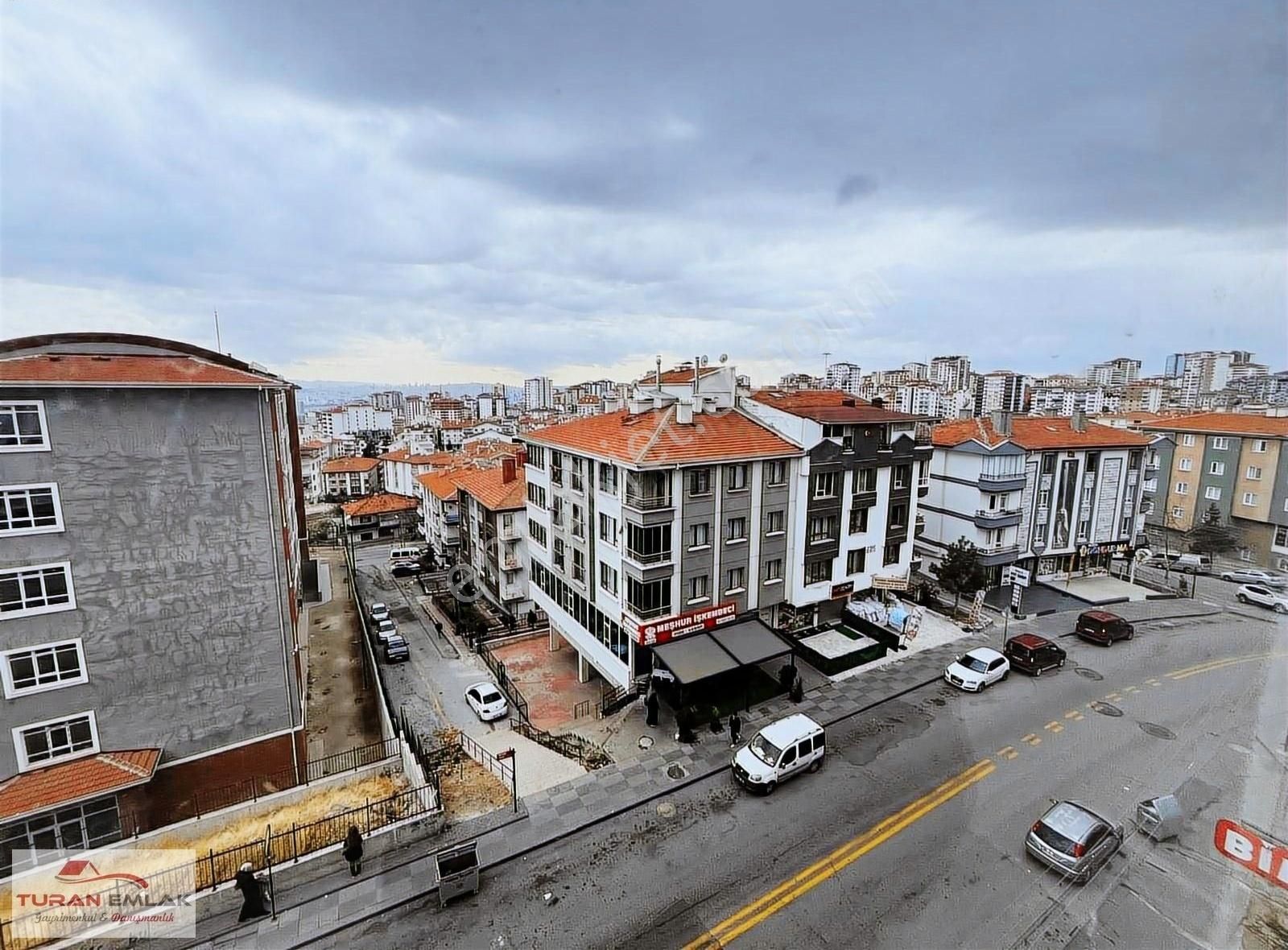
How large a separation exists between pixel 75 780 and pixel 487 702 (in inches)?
498

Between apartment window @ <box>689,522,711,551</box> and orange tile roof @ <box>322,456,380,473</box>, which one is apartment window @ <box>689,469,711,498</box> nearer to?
apartment window @ <box>689,522,711,551</box>

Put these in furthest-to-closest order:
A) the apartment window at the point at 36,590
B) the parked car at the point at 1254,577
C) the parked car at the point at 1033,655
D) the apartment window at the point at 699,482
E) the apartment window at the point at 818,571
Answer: the parked car at the point at 1254,577
the apartment window at the point at 818,571
the parked car at the point at 1033,655
the apartment window at the point at 699,482
the apartment window at the point at 36,590

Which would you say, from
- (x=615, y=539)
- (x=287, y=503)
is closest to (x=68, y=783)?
(x=287, y=503)

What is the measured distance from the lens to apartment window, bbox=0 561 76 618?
1562cm

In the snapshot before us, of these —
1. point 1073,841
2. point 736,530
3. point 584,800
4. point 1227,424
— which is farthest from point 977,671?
point 1227,424

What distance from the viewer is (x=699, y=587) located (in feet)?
80.5

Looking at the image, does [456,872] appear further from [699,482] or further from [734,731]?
[699,482]

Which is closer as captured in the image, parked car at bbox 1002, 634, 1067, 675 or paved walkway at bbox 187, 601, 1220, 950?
paved walkway at bbox 187, 601, 1220, 950

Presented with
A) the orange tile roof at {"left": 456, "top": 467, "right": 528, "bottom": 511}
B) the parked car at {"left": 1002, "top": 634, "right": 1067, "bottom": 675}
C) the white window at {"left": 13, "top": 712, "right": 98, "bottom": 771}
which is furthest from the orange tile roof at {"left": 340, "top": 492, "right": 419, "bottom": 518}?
the parked car at {"left": 1002, "top": 634, "right": 1067, "bottom": 675}

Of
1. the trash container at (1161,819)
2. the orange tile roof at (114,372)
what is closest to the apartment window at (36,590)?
the orange tile roof at (114,372)

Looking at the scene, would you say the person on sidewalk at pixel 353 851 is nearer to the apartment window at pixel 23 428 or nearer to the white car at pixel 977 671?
the apartment window at pixel 23 428

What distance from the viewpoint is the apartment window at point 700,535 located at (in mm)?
23859

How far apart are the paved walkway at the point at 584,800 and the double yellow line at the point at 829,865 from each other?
4.77 metres

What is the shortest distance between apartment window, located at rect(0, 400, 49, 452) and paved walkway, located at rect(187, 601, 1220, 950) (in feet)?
44.8
